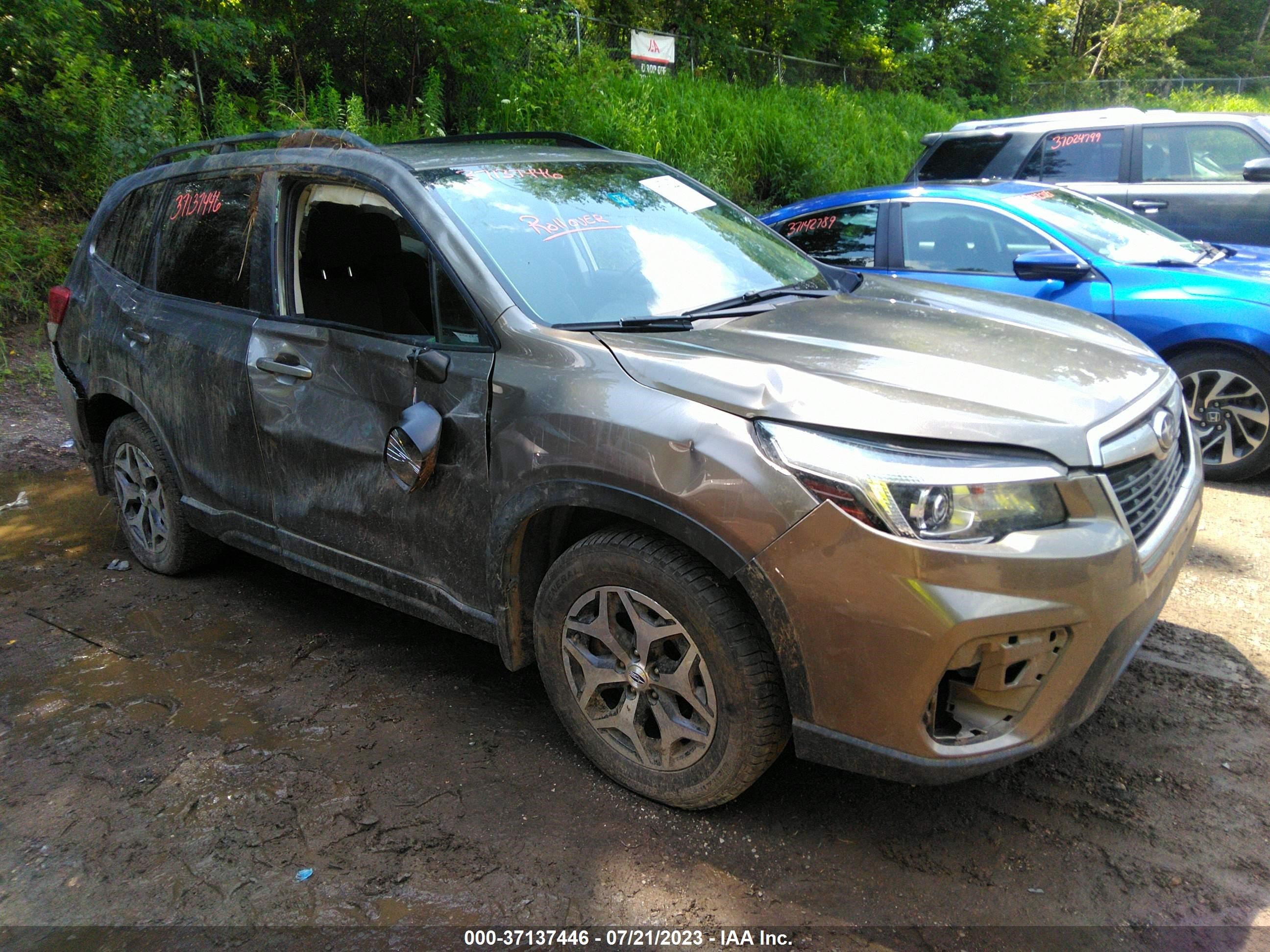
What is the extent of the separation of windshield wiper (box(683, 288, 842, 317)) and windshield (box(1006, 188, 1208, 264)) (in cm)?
266

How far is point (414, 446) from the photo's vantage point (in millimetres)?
3014

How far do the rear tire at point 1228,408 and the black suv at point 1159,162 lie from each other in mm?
3053

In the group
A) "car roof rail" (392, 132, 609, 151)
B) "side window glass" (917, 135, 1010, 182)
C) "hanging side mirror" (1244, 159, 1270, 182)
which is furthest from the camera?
"side window glass" (917, 135, 1010, 182)

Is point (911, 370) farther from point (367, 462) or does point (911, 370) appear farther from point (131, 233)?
point (131, 233)

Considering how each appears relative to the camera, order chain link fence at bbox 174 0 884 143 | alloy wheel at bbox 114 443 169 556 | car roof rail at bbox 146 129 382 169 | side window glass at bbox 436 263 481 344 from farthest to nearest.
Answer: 1. chain link fence at bbox 174 0 884 143
2. alloy wheel at bbox 114 443 169 556
3. car roof rail at bbox 146 129 382 169
4. side window glass at bbox 436 263 481 344

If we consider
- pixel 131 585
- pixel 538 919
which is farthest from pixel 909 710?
pixel 131 585

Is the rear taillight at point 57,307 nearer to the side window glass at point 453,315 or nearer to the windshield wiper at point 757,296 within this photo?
the side window glass at point 453,315

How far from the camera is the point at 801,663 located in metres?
2.38

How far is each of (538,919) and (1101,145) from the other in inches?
313

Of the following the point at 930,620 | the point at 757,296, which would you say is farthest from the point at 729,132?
the point at 930,620

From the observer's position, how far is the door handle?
3396 mm

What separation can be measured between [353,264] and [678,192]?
129 cm

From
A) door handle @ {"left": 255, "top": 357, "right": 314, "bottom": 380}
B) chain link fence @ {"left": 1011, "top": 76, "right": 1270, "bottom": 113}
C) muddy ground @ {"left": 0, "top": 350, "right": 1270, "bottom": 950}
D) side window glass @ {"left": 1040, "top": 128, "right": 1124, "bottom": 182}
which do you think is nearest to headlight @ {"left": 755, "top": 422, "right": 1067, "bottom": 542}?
muddy ground @ {"left": 0, "top": 350, "right": 1270, "bottom": 950}

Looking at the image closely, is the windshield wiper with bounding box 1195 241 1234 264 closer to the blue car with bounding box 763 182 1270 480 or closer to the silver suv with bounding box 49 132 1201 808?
the blue car with bounding box 763 182 1270 480
